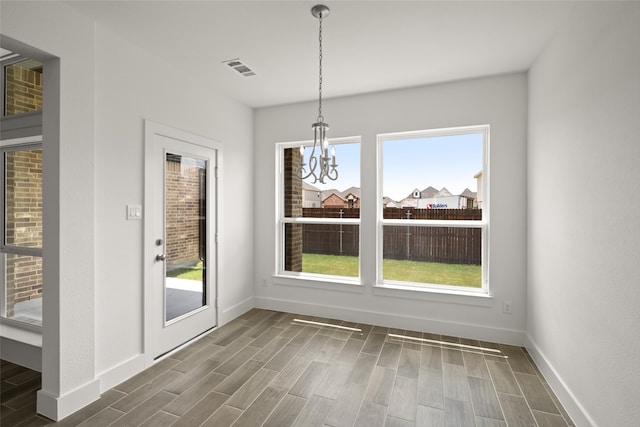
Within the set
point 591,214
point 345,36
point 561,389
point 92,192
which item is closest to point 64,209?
point 92,192

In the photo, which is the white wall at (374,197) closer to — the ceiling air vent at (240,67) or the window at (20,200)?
the ceiling air vent at (240,67)

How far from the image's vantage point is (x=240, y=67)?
123 inches

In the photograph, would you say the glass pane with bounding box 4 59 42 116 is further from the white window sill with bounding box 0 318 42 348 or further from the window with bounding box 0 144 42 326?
the white window sill with bounding box 0 318 42 348

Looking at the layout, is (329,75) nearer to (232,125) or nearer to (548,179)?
(232,125)

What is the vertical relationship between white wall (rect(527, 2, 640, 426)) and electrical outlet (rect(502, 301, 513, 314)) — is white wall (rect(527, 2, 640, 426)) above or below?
above

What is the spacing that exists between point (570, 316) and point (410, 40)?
8.08 feet

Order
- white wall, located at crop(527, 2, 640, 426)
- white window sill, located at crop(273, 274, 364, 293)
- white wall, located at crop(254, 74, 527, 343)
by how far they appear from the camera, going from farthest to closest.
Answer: white window sill, located at crop(273, 274, 364, 293)
white wall, located at crop(254, 74, 527, 343)
white wall, located at crop(527, 2, 640, 426)

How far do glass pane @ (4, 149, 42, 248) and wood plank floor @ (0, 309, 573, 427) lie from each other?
1174mm

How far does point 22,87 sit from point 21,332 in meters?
2.24

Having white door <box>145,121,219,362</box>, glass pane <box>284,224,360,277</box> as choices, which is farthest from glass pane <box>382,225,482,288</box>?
white door <box>145,121,219,362</box>

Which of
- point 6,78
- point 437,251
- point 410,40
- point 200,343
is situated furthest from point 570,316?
point 6,78

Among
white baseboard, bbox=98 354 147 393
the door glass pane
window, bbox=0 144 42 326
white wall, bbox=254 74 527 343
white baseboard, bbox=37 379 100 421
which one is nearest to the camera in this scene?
white baseboard, bbox=37 379 100 421

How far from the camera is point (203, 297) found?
3594 millimetres

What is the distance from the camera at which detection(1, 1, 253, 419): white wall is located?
2127 mm
